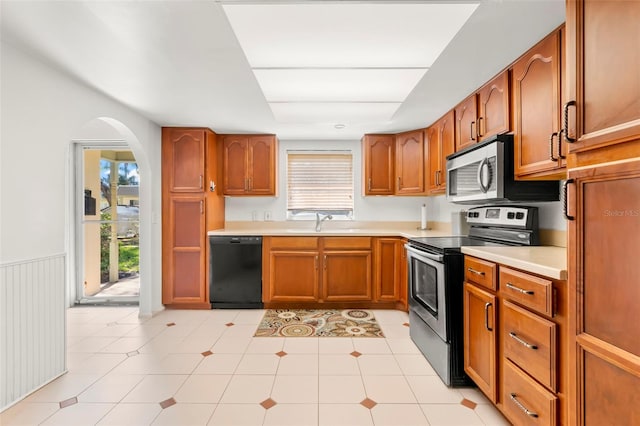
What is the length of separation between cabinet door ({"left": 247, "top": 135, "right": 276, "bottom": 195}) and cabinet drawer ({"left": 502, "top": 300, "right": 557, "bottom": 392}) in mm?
2867

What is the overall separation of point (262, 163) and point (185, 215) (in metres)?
1.12

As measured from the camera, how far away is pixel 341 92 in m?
2.41

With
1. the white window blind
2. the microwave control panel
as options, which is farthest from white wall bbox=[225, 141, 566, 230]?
the microwave control panel

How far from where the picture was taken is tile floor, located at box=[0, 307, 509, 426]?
1.68m

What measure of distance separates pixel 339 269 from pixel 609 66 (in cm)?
284

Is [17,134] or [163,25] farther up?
[163,25]

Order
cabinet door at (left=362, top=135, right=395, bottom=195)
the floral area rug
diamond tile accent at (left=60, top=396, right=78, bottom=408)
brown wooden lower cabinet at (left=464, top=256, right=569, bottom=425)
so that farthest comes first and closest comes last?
cabinet door at (left=362, top=135, right=395, bottom=195) → the floral area rug → diamond tile accent at (left=60, top=396, right=78, bottom=408) → brown wooden lower cabinet at (left=464, top=256, right=569, bottom=425)

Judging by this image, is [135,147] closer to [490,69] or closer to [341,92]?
[341,92]

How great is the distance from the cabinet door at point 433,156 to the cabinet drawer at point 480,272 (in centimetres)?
134

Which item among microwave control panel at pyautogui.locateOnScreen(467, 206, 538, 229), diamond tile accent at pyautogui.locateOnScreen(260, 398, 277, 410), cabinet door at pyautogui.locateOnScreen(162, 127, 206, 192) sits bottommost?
diamond tile accent at pyautogui.locateOnScreen(260, 398, 277, 410)

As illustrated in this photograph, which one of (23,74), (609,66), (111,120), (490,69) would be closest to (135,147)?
(111,120)

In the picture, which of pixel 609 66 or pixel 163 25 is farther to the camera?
pixel 163 25

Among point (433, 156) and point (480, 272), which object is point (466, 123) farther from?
point (480, 272)

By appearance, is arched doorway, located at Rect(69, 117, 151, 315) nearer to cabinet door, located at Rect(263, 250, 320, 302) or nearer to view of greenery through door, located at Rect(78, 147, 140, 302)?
view of greenery through door, located at Rect(78, 147, 140, 302)
